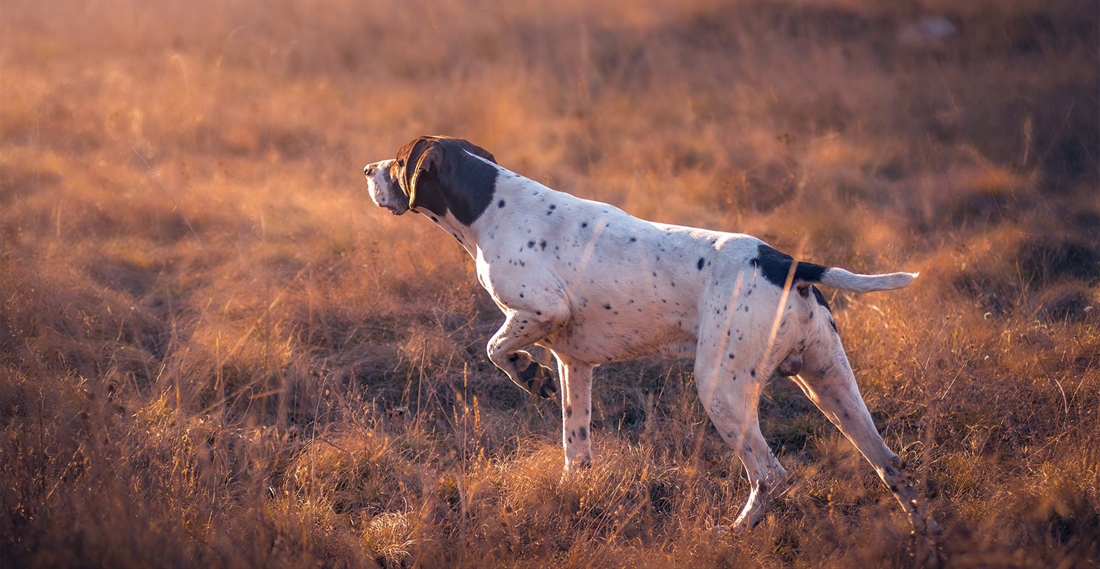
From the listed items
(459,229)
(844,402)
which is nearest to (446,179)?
(459,229)

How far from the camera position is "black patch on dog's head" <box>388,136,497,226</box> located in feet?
14.4

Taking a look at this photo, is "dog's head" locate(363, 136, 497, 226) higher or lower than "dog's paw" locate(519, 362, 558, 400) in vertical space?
higher

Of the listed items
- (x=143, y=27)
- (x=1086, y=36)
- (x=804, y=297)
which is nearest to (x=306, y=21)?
(x=143, y=27)

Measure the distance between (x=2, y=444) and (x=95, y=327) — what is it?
2.25 m

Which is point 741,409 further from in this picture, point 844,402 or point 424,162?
point 424,162

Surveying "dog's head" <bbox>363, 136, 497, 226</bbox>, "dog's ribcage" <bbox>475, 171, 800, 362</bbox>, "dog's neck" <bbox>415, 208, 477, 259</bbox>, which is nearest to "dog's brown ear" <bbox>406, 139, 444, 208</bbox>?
"dog's head" <bbox>363, 136, 497, 226</bbox>

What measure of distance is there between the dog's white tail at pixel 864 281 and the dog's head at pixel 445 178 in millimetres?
1640

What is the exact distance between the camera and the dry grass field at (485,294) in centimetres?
368

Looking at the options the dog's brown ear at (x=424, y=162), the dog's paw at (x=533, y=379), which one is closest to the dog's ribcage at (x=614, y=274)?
the dog's paw at (x=533, y=379)

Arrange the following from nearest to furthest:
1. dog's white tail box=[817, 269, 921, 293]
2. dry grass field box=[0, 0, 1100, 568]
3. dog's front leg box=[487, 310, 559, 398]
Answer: dog's white tail box=[817, 269, 921, 293]
dry grass field box=[0, 0, 1100, 568]
dog's front leg box=[487, 310, 559, 398]

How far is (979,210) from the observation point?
8344mm

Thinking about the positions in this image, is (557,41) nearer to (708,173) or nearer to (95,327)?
(708,173)

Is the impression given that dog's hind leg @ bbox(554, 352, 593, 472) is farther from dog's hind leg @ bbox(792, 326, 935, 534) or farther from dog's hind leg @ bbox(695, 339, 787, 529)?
dog's hind leg @ bbox(792, 326, 935, 534)

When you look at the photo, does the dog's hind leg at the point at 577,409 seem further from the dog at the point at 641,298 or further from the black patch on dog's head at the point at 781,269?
the black patch on dog's head at the point at 781,269
